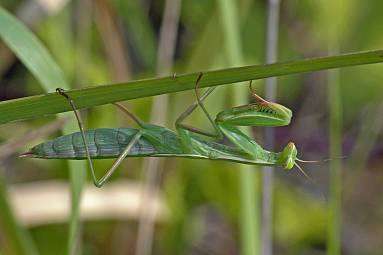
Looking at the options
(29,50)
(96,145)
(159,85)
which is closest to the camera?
(159,85)

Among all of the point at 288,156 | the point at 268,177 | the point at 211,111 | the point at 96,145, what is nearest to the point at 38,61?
the point at 96,145

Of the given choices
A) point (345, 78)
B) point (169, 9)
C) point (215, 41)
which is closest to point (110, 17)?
point (169, 9)

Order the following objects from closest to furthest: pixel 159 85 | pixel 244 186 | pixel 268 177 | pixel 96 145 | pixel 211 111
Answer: pixel 159 85
pixel 96 145
pixel 244 186
pixel 268 177
pixel 211 111

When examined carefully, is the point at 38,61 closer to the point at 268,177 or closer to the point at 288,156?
the point at 288,156

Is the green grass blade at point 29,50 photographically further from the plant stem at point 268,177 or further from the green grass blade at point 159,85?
the plant stem at point 268,177

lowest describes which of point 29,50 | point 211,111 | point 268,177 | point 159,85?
point 159,85

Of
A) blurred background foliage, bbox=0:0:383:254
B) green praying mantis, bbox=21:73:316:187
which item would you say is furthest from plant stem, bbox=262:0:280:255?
green praying mantis, bbox=21:73:316:187
